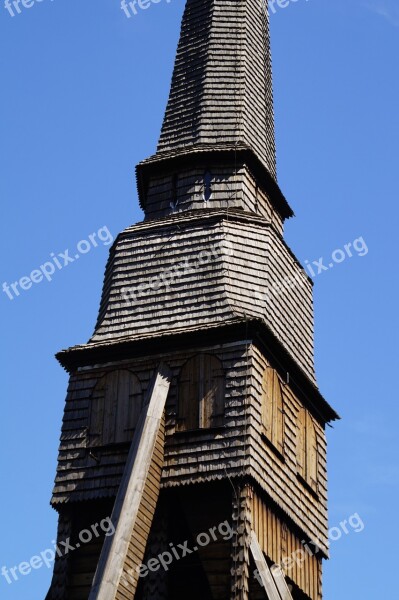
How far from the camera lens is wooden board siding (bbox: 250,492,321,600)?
2347 centimetres

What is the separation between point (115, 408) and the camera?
2542cm

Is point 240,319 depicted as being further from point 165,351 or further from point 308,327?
point 308,327

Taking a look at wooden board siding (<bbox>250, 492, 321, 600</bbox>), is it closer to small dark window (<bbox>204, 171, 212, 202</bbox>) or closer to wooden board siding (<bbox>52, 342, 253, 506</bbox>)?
wooden board siding (<bbox>52, 342, 253, 506</bbox>)

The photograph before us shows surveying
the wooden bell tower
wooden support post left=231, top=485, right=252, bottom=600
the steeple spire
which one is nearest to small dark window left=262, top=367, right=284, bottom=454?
the wooden bell tower

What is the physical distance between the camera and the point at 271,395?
83.0 feet

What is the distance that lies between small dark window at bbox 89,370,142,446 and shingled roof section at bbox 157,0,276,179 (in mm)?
7101

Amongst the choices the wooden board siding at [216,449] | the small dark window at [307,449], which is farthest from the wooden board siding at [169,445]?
the small dark window at [307,449]

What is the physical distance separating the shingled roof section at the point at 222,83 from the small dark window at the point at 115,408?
710cm

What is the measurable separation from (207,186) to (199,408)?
6905 millimetres

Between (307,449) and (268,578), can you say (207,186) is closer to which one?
(307,449)

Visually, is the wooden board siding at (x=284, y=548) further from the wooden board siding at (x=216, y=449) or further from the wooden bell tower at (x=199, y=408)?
the wooden board siding at (x=216, y=449)

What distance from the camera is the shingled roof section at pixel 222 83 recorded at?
99.8 ft

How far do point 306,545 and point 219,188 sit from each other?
8.91 m

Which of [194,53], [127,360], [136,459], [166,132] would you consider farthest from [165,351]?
[194,53]
